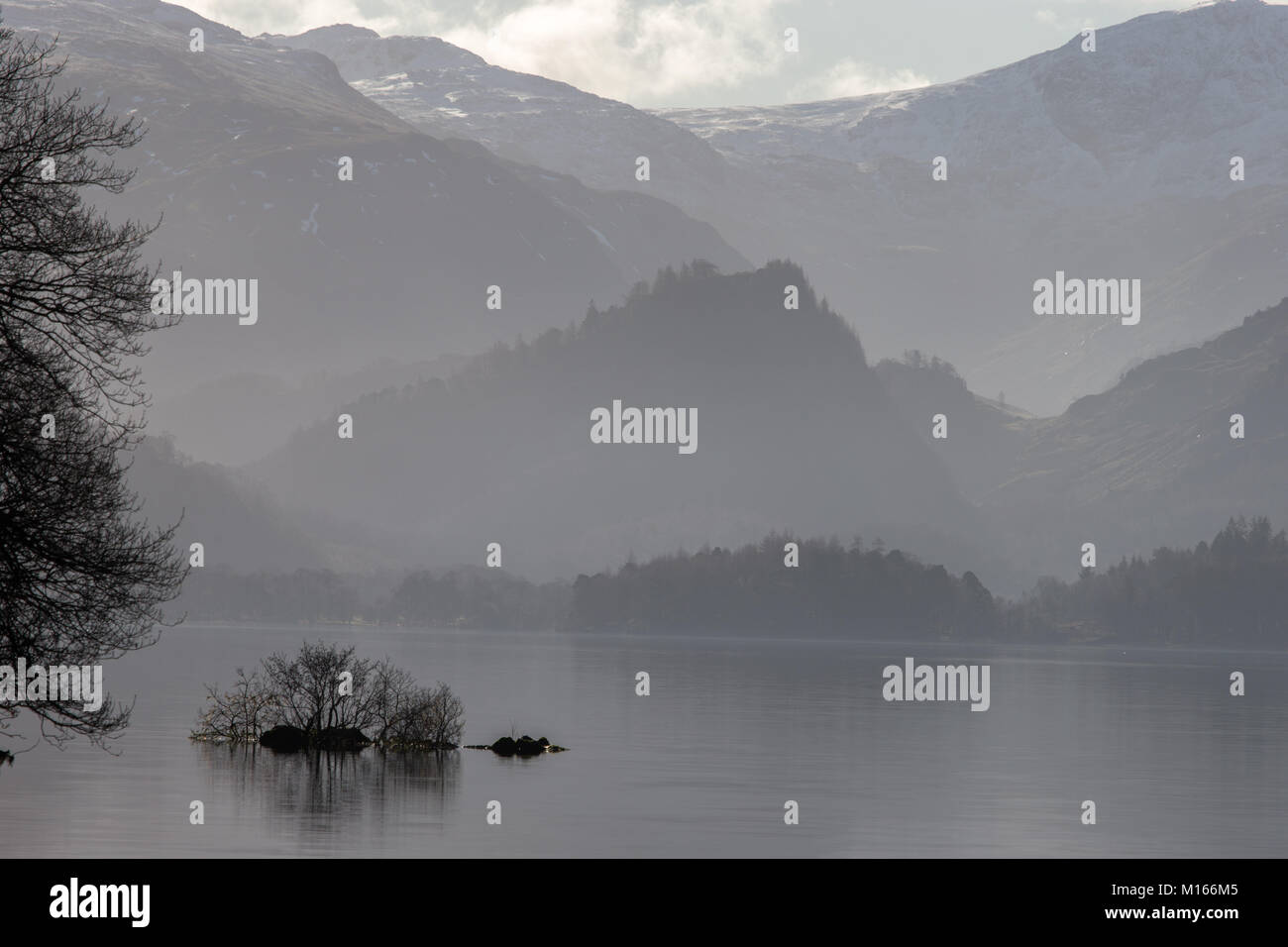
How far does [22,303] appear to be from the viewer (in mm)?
43188

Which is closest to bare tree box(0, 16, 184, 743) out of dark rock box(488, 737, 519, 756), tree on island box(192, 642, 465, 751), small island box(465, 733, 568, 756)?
tree on island box(192, 642, 465, 751)

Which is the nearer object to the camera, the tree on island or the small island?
the tree on island

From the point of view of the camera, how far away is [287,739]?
83625 mm

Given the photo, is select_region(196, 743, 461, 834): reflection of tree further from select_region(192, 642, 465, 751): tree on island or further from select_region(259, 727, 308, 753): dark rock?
select_region(192, 642, 465, 751): tree on island

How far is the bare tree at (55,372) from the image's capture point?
42.6 m

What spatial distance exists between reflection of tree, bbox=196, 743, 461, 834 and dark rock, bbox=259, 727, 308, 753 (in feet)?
2.08

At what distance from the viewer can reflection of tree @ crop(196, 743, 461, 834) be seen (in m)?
62.5

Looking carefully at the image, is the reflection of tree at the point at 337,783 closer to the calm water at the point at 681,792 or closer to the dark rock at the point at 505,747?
the calm water at the point at 681,792
